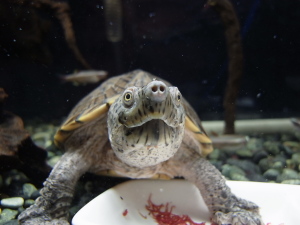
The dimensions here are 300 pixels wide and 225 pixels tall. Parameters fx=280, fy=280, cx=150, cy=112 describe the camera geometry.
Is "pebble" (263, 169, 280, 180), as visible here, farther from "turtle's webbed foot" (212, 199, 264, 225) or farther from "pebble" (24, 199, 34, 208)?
"pebble" (24, 199, 34, 208)

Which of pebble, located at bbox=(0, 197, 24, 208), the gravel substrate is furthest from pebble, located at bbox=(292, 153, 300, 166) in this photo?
pebble, located at bbox=(0, 197, 24, 208)

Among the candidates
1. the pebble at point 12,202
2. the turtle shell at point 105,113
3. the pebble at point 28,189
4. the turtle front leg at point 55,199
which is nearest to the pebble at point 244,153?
the turtle shell at point 105,113

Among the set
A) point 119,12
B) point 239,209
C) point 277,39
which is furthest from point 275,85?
point 239,209

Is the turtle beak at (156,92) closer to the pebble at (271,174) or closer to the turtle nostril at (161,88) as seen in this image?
the turtle nostril at (161,88)

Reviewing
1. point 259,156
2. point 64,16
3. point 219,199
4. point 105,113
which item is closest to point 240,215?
point 219,199

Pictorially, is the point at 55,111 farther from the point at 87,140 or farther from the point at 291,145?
the point at 291,145

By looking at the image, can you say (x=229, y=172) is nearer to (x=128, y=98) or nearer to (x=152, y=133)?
(x=152, y=133)
